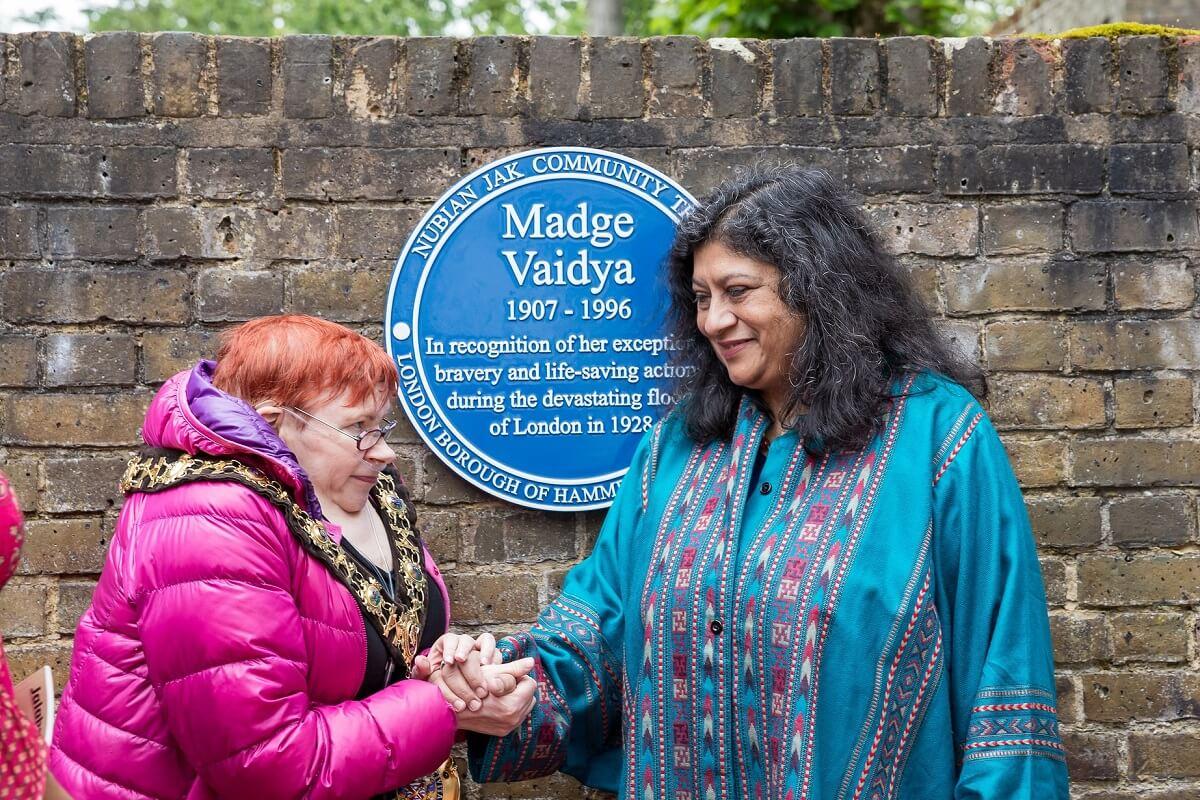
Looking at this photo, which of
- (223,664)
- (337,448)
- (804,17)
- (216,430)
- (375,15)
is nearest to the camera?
(223,664)

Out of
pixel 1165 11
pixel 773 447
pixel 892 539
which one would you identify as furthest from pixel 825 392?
pixel 1165 11

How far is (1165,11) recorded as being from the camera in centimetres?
618

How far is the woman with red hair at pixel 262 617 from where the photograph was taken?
1.86m

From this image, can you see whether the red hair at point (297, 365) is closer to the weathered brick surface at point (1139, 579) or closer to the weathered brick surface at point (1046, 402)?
the weathered brick surface at point (1046, 402)

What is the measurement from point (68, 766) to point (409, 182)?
5.31 feet

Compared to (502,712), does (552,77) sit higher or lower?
higher

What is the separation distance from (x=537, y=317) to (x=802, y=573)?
3.69ft

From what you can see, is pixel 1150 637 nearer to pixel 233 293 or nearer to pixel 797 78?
pixel 797 78

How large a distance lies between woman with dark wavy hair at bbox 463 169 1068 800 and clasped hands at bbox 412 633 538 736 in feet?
0.45

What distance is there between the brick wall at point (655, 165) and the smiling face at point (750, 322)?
0.70 meters

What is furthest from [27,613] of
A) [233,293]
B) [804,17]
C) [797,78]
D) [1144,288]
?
[804,17]

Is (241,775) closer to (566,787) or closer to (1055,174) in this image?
(566,787)

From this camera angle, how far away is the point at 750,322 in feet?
7.66

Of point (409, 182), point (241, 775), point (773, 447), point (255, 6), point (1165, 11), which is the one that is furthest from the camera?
point (255, 6)
